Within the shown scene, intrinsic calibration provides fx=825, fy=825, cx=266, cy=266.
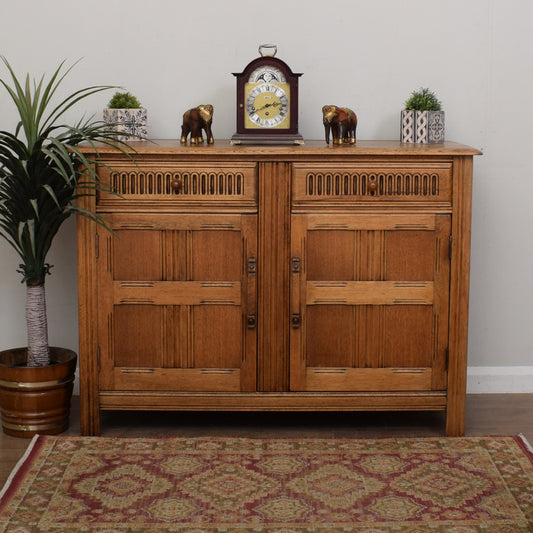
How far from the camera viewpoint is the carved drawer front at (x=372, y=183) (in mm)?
2994

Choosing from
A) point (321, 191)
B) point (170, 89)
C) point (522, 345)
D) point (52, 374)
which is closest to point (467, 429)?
point (522, 345)

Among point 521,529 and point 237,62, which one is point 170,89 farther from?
point 521,529

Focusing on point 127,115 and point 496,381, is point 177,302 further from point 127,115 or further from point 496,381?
point 496,381

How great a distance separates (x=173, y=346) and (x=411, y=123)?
1.28m

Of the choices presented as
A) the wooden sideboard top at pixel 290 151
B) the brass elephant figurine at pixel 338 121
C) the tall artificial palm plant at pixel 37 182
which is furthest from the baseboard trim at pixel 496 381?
the brass elephant figurine at pixel 338 121

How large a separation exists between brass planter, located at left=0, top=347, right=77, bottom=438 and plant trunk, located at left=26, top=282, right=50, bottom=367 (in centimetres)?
7

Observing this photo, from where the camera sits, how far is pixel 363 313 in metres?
3.06

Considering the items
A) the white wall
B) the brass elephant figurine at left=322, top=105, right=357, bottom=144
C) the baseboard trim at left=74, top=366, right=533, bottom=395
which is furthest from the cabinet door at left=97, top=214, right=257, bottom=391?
the baseboard trim at left=74, top=366, right=533, bottom=395

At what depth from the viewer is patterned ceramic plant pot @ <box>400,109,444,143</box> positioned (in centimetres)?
327

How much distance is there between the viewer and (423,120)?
10.7 feet

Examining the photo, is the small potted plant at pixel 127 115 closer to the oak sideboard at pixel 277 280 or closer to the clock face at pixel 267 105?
the oak sideboard at pixel 277 280

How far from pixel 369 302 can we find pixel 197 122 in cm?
95

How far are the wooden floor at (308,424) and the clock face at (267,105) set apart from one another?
1.17 metres

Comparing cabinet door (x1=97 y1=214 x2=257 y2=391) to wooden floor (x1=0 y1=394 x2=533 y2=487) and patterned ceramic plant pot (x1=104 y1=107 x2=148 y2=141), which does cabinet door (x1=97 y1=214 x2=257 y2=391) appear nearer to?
wooden floor (x1=0 y1=394 x2=533 y2=487)
